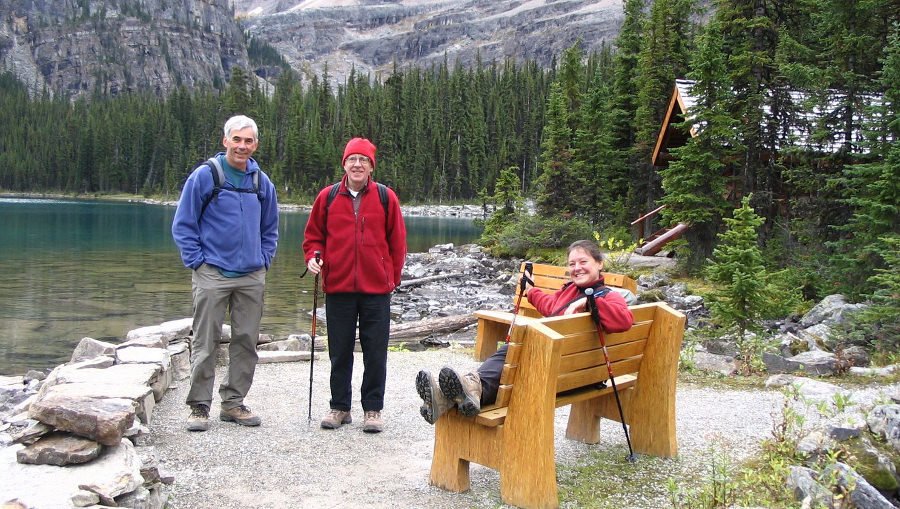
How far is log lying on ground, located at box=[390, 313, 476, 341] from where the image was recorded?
13.5m

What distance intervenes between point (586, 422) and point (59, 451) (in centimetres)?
364

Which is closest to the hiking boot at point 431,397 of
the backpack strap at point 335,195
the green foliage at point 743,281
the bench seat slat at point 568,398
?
the bench seat slat at point 568,398

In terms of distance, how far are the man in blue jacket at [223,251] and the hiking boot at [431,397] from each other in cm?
200

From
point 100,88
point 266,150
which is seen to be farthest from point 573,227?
point 100,88

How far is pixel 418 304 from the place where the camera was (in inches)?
767

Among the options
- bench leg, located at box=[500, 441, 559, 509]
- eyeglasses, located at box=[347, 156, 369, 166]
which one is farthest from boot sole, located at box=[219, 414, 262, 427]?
bench leg, located at box=[500, 441, 559, 509]

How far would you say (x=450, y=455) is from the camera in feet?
14.5

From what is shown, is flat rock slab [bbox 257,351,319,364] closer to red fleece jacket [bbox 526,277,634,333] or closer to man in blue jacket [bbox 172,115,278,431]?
man in blue jacket [bbox 172,115,278,431]

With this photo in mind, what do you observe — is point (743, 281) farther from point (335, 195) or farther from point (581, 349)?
point (335, 195)

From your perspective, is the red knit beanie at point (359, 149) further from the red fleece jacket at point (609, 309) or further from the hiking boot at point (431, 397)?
the hiking boot at point (431, 397)

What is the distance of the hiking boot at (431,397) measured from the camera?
13.5ft

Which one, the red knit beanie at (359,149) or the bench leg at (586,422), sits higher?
the red knit beanie at (359,149)

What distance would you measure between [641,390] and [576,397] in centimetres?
82

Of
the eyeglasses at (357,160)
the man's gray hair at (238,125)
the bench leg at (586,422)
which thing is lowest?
the bench leg at (586,422)
